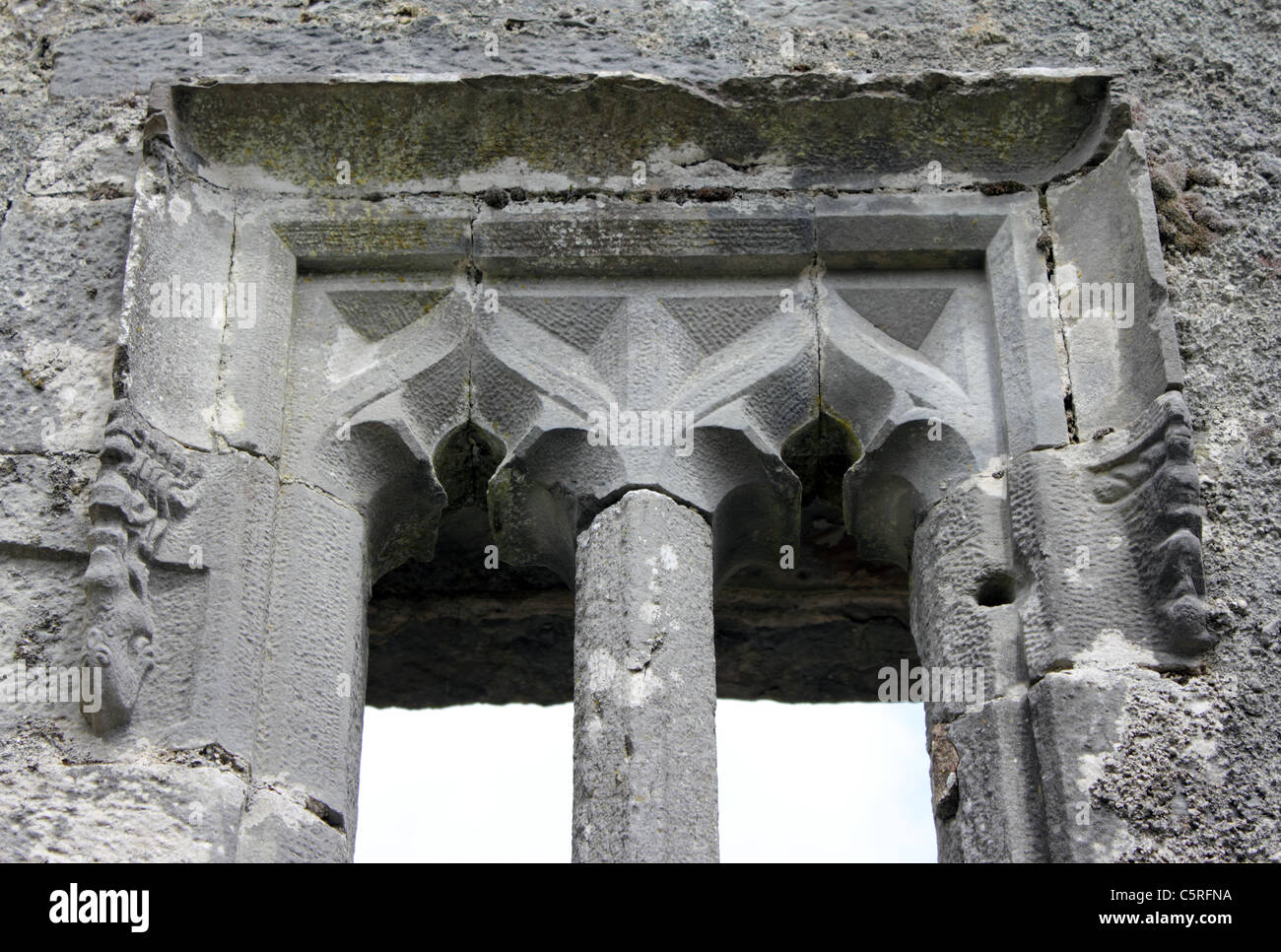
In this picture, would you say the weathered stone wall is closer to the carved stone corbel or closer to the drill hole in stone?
the carved stone corbel

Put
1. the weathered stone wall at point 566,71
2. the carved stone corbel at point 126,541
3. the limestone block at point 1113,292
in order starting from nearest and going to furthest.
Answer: the weathered stone wall at point 566,71, the carved stone corbel at point 126,541, the limestone block at point 1113,292

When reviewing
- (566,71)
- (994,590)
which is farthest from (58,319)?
(994,590)

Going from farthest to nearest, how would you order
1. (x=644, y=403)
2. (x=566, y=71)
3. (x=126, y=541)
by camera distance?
(x=566, y=71), (x=644, y=403), (x=126, y=541)

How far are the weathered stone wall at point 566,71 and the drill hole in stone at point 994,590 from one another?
295mm

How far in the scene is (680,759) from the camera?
3465mm

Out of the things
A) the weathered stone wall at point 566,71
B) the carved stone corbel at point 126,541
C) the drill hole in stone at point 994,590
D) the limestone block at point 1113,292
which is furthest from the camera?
the limestone block at point 1113,292

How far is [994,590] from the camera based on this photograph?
12.1ft

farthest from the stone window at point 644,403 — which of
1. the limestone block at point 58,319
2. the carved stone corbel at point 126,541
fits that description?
the limestone block at point 58,319

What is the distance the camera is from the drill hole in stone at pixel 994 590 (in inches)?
145

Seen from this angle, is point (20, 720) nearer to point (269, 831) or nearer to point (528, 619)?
point (269, 831)

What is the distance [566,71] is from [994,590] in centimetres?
148

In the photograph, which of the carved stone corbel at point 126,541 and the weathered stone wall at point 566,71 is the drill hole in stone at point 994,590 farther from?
the carved stone corbel at point 126,541

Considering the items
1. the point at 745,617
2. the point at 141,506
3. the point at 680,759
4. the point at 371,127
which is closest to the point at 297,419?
the point at 141,506

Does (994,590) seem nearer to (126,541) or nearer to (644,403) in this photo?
(644,403)
